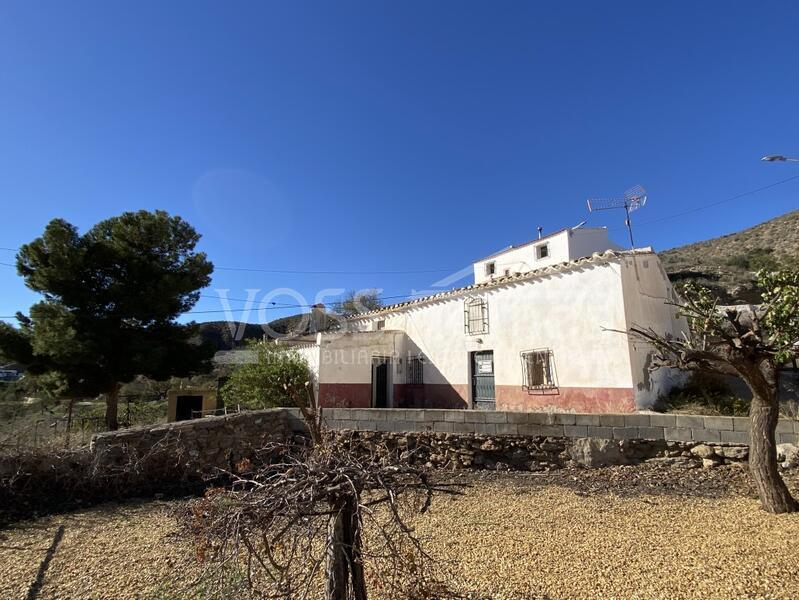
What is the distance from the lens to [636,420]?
258 inches

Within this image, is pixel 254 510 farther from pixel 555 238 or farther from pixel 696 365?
pixel 555 238

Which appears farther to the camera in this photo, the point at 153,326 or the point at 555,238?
the point at 555,238

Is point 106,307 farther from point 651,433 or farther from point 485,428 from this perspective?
point 651,433

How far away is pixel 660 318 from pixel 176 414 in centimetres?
1482

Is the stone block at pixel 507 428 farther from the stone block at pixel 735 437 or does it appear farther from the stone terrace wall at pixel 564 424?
the stone block at pixel 735 437

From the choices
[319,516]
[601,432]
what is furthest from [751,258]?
[319,516]

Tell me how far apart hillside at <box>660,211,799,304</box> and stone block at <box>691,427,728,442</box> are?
59.4ft

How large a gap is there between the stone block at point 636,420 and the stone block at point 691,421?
1.40 feet

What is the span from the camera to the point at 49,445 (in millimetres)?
5773

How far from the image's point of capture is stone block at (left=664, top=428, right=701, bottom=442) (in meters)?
6.28

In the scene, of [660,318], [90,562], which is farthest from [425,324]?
[90,562]

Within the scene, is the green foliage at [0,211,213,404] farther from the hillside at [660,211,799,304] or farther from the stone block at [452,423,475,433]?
the hillside at [660,211,799,304]

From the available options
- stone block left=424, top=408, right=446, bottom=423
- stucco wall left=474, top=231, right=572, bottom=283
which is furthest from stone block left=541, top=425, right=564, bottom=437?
stucco wall left=474, top=231, right=572, bottom=283

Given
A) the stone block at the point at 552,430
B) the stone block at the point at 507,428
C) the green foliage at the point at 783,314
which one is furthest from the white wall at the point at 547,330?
the green foliage at the point at 783,314
